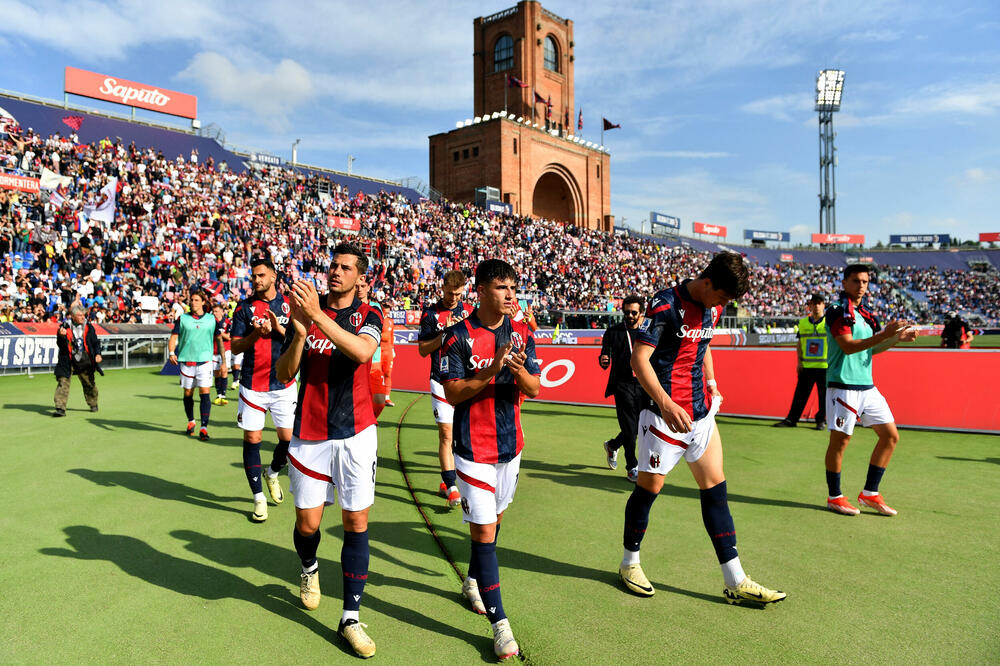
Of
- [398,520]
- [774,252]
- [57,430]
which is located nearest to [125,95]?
[57,430]

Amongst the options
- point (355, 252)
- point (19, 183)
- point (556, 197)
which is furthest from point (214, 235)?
point (556, 197)

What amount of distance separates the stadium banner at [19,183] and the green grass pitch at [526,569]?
1988 cm

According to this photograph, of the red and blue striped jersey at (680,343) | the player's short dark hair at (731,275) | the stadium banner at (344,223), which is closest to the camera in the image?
the player's short dark hair at (731,275)

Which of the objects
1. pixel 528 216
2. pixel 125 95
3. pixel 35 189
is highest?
pixel 125 95

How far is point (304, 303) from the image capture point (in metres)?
3.03

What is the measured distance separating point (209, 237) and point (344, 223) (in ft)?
29.3

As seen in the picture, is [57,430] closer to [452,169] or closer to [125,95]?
[125,95]

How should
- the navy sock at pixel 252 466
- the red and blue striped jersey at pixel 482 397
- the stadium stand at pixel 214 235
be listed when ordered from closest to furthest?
the red and blue striped jersey at pixel 482 397 < the navy sock at pixel 252 466 < the stadium stand at pixel 214 235

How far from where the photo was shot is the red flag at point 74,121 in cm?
3098

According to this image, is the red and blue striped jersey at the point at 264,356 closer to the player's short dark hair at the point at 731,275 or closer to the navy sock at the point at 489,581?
the navy sock at the point at 489,581

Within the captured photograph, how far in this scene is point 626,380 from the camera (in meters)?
6.84

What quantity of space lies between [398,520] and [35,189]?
1008 inches

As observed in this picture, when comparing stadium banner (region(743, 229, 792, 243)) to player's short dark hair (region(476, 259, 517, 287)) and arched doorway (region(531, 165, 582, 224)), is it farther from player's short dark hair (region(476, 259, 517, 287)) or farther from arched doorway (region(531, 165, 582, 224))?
player's short dark hair (region(476, 259, 517, 287))

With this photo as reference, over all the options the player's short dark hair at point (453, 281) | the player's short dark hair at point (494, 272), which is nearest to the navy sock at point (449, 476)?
the player's short dark hair at point (453, 281)
